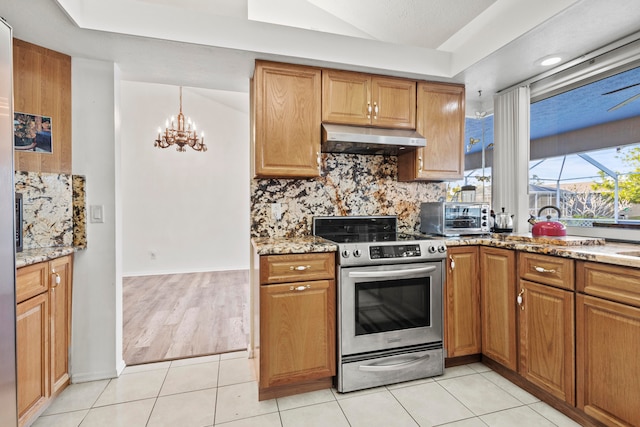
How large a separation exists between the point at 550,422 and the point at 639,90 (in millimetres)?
2106

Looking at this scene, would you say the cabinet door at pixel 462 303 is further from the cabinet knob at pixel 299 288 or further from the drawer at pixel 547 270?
the cabinet knob at pixel 299 288

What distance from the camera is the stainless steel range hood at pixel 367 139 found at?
2209 mm

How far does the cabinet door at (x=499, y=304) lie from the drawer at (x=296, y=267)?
1135 mm

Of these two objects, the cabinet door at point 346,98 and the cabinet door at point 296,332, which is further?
the cabinet door at point 346,98

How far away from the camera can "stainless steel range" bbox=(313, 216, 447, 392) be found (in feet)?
6.46

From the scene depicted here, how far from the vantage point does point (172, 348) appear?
8.48ft

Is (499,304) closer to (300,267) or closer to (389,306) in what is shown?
(389,306)

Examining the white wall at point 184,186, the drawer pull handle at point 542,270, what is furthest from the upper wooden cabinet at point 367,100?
the white wall at point 184,186

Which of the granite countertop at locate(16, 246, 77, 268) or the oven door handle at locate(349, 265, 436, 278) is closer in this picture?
the granite countertop at locate(16, 246, 77, 268)

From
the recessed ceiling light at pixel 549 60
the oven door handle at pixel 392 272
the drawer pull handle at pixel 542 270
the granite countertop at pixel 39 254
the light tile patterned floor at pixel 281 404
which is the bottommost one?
the light tile patterned floor at pixel 281 404

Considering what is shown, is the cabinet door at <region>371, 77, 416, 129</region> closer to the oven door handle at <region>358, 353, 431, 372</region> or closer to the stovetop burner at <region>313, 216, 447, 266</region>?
the stovetop burner at <region>313, 216, 447, 266</region>

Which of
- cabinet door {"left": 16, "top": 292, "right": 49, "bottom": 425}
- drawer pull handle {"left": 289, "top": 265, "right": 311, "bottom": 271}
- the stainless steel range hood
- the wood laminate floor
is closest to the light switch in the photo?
cabinet door {"left": 16, "top": 292, "right": 49, "bottom": 425}

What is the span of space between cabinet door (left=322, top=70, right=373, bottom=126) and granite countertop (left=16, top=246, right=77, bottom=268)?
1903mm

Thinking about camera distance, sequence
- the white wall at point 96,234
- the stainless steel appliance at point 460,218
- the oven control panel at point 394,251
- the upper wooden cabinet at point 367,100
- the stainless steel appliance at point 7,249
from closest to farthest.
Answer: the stainless steel appliance at point 7,249 < the oven control panel at point 394,251 < the white wall at point 96,234 < the upper wooden cabinet at point 367,100 < the stainless steel appliance at point 460,218
